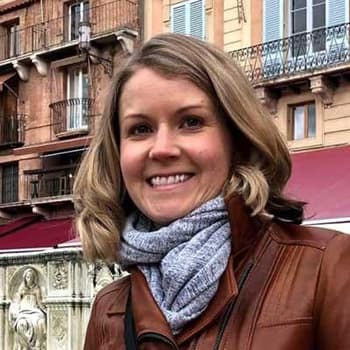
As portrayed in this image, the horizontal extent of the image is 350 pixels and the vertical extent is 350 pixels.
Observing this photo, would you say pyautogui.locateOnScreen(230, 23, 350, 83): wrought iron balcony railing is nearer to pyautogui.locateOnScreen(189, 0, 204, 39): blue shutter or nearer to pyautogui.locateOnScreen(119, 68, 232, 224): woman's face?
pyautogui.locateOnScreen(189, 0, 204, 39): blue shutter

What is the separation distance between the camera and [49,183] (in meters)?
19.2

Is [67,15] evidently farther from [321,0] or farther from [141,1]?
[321,0]

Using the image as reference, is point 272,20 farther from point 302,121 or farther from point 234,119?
point 234,119

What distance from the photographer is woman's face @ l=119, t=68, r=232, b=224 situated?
4.75ft

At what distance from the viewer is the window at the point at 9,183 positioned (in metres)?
20.0

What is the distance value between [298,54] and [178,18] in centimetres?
320

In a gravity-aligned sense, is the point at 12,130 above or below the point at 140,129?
above

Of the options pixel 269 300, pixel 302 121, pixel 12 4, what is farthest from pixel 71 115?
Answer: pixel 269 300

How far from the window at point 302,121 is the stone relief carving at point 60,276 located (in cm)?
687

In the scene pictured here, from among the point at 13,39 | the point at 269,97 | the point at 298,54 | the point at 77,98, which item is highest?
the point at 13,39

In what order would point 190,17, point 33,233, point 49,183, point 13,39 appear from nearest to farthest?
point 190,17, point 33,233, point 49,183, point 13,39

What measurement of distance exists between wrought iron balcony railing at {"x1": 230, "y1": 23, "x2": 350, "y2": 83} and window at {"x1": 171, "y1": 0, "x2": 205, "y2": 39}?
4.69ft

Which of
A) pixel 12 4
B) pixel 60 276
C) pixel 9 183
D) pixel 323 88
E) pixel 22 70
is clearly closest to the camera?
pixel 60 276

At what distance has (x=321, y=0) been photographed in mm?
13789
